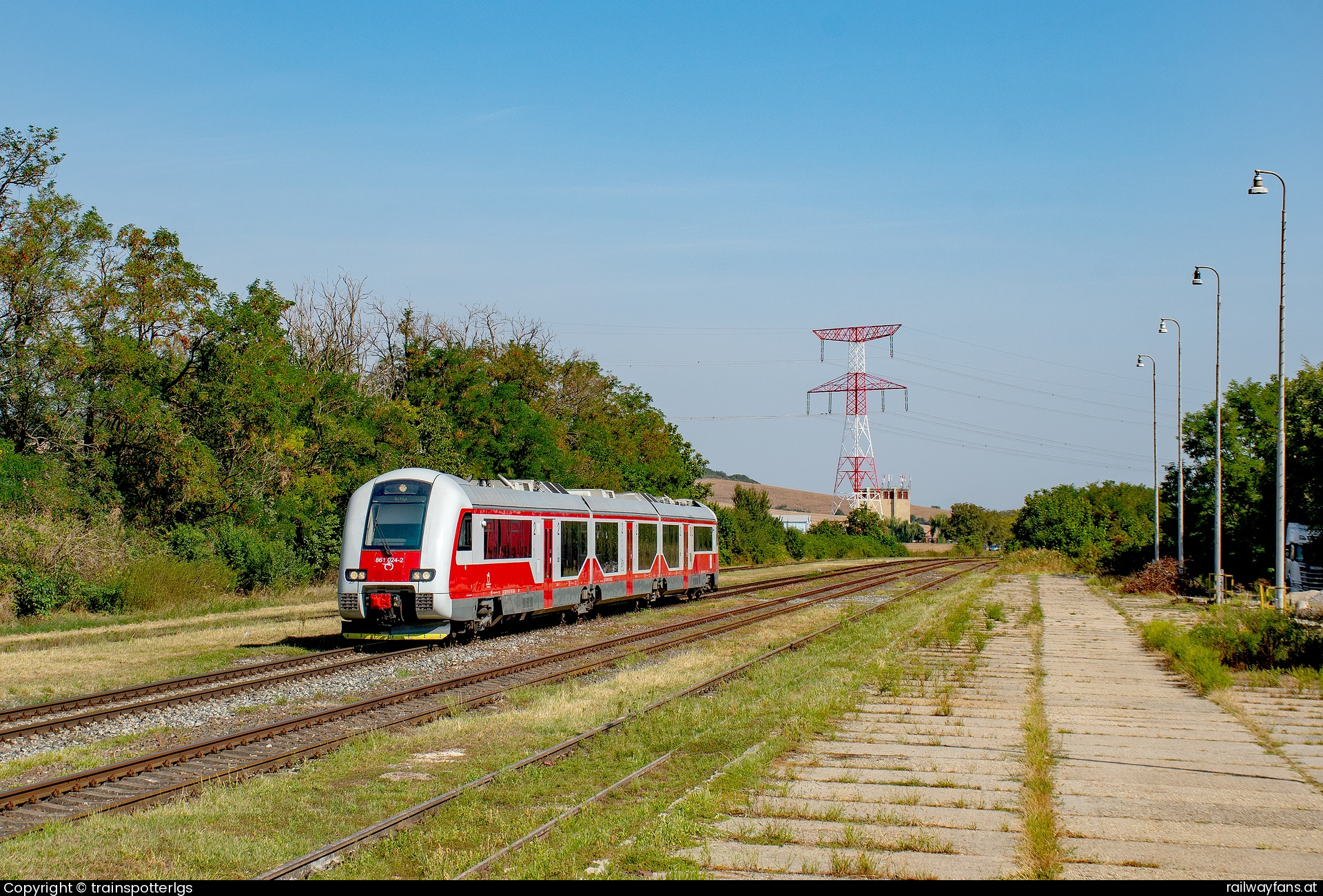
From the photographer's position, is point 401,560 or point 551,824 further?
point 401,560

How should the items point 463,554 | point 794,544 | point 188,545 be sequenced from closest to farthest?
point 463,554 < point 188,545 < point 794,544

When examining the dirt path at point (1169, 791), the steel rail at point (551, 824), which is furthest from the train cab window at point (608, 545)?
the steel rail at point (551, 824)

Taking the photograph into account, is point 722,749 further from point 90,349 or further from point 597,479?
point 597,479

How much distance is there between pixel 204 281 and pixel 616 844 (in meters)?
31.4

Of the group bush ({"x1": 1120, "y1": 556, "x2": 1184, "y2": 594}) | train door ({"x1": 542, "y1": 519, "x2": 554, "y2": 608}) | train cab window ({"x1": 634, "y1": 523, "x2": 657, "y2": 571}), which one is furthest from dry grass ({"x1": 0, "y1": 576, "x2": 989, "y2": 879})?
bush ({"x1": 1120, "y1": 556, "x2": 1184, "y2": 594})

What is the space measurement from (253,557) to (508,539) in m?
13.7

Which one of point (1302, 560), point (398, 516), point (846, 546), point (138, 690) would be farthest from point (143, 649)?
point (846, 546)

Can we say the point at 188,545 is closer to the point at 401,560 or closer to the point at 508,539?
the point at 508,539

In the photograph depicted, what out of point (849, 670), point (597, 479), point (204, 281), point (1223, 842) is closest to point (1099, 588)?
point (597, 479)

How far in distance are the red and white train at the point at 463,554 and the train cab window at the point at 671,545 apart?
4.51 meters

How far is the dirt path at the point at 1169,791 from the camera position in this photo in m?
7.14

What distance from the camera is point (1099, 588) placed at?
42469 mm

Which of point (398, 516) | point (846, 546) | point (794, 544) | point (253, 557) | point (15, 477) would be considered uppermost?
point (15, 477)

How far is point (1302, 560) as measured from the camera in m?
35.5
